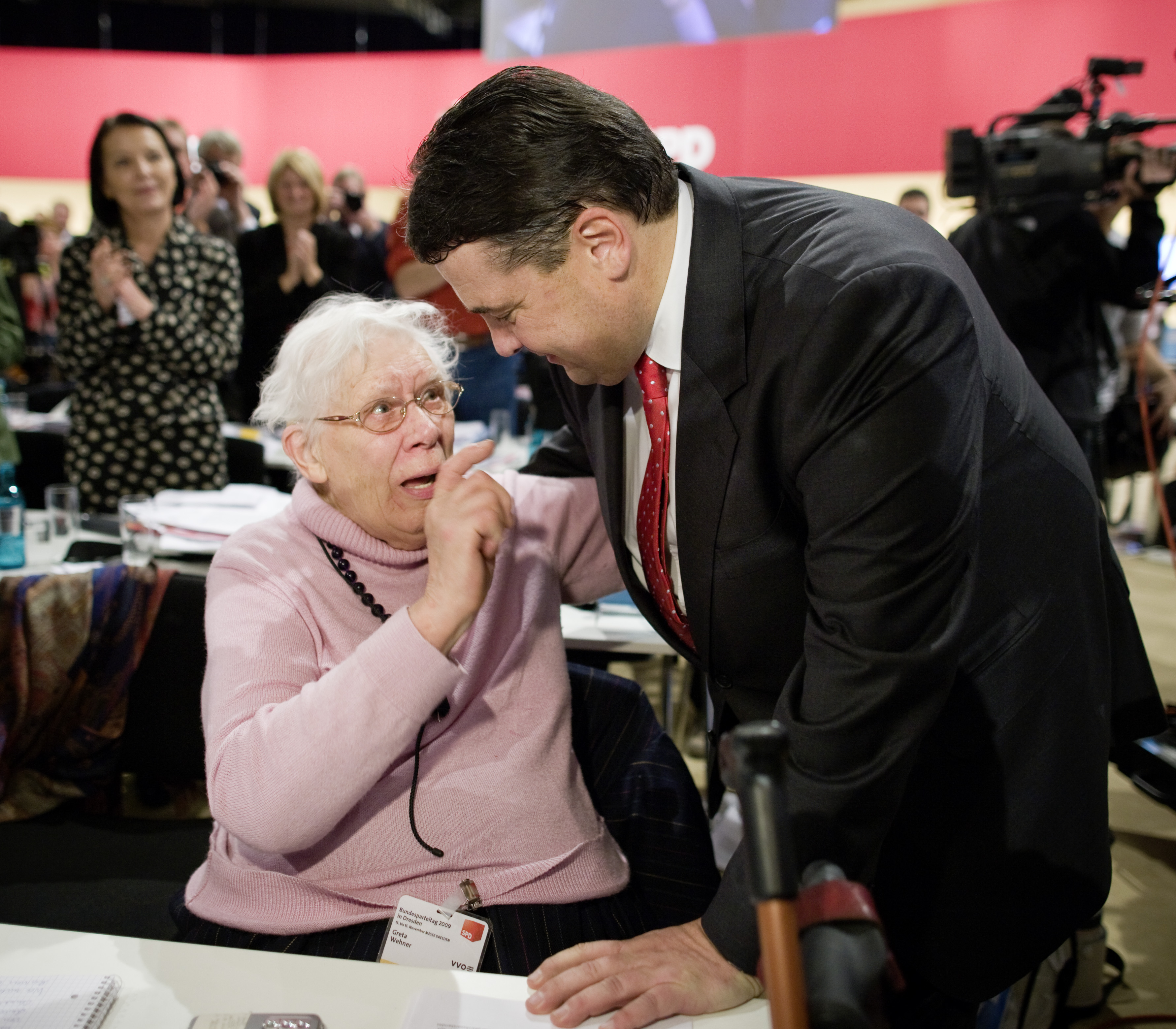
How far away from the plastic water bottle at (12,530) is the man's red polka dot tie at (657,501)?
1691 mm

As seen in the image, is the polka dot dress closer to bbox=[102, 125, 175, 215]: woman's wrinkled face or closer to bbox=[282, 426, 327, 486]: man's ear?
bbox=[102, 125, 175, 215]: woman's wrinkled face

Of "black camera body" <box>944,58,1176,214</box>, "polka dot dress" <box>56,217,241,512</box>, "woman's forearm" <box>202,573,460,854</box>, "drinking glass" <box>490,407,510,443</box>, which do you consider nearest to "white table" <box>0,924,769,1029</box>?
"woman's forearm" <box>202,573,460,854</box>

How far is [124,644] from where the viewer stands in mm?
1807

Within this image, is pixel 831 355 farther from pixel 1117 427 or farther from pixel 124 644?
pixel 1117 427

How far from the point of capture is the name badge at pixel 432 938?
4.20ft

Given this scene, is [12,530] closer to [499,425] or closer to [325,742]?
[325,742]

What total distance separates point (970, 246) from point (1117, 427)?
1112 mm

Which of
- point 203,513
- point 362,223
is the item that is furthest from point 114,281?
point 362,223

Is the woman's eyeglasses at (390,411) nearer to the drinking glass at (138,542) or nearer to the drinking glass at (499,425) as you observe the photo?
the drinking glass at (138,542)

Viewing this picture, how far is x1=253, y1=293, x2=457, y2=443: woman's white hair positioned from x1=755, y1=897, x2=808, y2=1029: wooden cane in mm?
1212

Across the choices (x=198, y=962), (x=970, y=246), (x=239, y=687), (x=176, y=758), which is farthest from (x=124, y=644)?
(x=970, y=246)

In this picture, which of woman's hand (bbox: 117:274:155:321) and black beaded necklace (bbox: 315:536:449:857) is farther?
woman's hand (bbox: 117:274:155:321)

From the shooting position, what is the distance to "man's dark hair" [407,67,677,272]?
1.15 meters

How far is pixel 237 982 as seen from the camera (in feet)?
3.34
